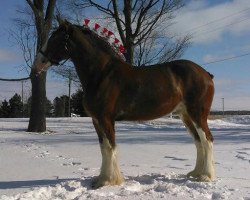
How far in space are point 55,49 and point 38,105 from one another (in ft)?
31.5

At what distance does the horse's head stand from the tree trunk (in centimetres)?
918

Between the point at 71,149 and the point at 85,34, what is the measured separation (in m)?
4.17

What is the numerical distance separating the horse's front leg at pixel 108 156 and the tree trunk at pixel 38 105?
967 cm

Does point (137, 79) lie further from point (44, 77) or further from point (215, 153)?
point (44, 77)

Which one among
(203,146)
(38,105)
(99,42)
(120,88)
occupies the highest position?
(99,42)

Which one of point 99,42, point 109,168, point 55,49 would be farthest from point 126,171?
point 55,49

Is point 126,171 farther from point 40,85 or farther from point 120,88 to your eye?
point 40,85

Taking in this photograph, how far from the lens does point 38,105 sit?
15336 millimetres

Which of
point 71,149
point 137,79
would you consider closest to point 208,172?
point 137,79

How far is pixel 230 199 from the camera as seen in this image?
199 inches

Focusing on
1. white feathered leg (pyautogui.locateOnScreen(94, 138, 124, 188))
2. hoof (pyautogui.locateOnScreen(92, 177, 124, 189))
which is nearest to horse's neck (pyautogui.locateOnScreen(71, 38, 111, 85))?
white feathered leg (pyautogui.locateOnScreen(94, 138, 124, 188))

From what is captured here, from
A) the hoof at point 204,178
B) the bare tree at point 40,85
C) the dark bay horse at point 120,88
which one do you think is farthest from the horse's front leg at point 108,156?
the bare tree at point 40,85

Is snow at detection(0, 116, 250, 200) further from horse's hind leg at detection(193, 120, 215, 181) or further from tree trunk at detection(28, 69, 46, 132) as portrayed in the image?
tree trunk at detection(28, 69, 46, 132)

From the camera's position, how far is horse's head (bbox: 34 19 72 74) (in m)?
5.94
